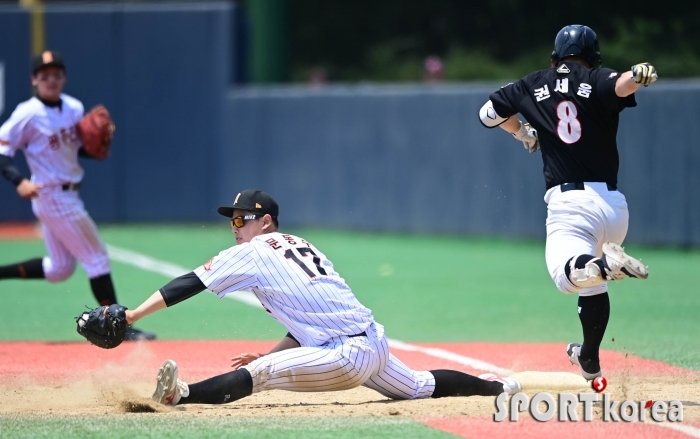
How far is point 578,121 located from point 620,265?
99 cm

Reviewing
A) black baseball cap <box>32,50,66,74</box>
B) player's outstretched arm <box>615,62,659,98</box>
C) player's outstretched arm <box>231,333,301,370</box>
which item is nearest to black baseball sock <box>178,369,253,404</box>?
player's outstretched arm <box>231,333,301,370</box>

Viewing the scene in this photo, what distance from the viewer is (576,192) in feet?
20.1

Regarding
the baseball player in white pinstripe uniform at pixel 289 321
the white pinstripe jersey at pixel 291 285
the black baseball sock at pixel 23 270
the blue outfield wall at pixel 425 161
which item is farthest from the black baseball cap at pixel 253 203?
the blue outfield wall at pixel 425 161

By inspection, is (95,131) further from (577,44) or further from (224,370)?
(577,44)

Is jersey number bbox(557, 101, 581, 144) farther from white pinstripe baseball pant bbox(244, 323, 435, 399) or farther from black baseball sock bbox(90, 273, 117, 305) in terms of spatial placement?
black baseball sock bbox(90, 273, 117, 305)

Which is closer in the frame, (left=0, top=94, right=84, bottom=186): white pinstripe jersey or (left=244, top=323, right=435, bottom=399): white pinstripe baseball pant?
(left=244, top=323, right=435, bottom=399): white pinstripe baseball pant

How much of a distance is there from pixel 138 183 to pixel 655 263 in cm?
945

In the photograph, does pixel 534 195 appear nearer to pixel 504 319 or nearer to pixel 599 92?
pixel 504 319

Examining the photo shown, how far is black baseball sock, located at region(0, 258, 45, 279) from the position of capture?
898 centimetres

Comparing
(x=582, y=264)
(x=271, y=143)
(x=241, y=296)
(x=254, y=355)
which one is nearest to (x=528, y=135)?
(x=582, y=264)

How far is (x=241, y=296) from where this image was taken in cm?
1141

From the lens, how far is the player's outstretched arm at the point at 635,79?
223 inches

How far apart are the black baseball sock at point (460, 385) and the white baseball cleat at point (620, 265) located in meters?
0.98

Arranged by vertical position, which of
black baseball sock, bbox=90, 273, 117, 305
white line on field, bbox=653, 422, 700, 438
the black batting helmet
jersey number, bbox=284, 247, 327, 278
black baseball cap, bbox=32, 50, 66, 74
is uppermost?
the black batting helmet
